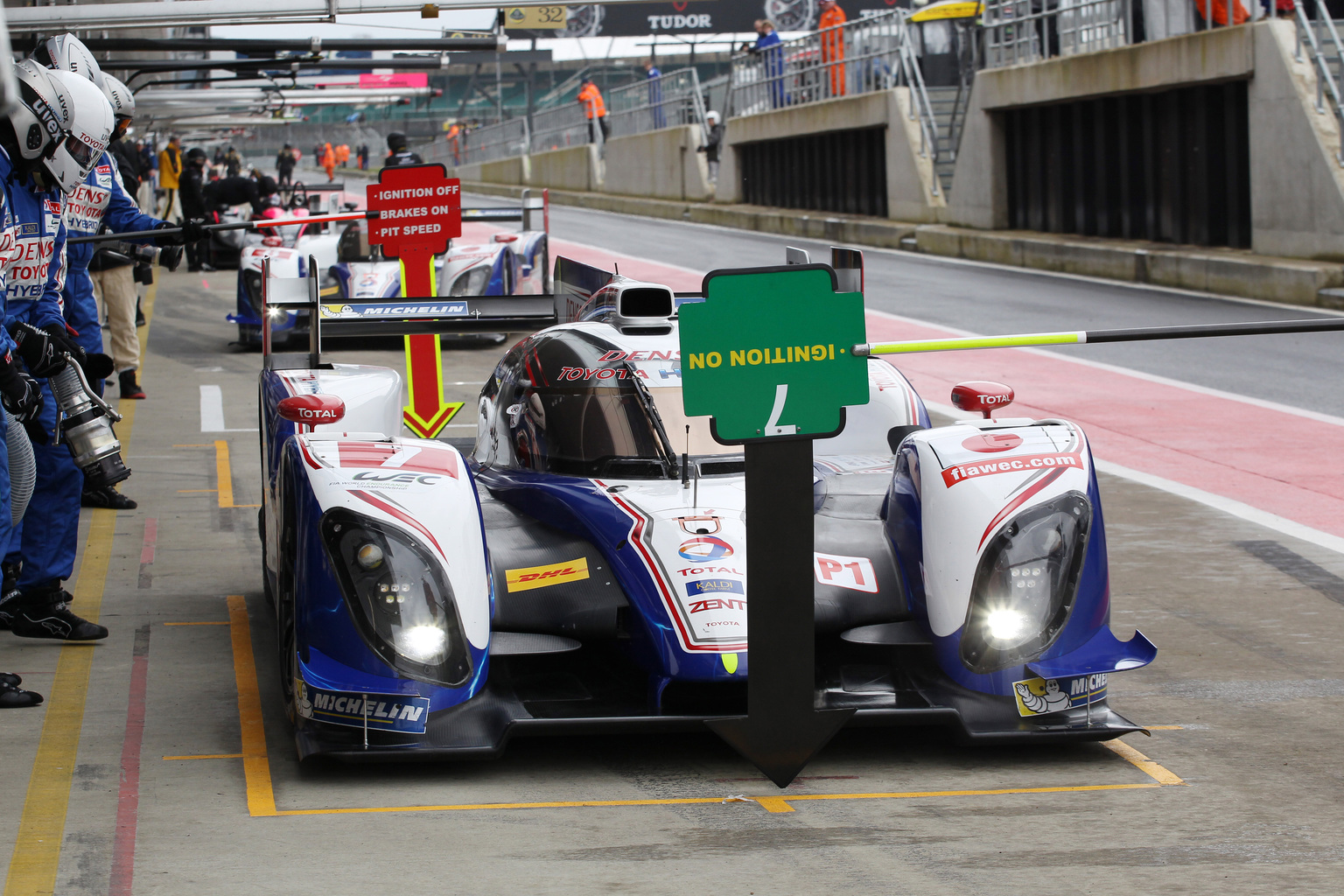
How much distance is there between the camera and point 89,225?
821 cm

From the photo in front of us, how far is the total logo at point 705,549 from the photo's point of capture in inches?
193

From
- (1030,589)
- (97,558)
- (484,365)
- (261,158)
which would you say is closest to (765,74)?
(484,365)

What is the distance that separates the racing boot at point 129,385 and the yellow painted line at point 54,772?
5799 millimetres

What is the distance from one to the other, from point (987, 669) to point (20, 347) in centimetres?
368

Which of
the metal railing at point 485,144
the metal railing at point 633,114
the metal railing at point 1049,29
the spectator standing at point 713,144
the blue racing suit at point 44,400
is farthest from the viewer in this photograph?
the metal railing at point 485,144

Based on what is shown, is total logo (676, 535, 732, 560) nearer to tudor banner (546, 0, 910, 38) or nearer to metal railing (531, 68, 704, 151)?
metal railing (531, 68, 704, 151)

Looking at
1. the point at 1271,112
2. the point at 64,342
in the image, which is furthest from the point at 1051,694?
the point at 1271,112

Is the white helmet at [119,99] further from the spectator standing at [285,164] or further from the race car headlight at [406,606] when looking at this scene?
the spectator standing at [285,164]

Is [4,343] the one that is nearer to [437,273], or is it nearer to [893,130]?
[437,273]

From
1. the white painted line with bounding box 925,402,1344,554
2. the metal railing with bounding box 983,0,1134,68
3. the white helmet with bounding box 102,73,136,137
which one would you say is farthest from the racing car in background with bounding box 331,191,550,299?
the metal railing with bounding box 983,0,1134,68

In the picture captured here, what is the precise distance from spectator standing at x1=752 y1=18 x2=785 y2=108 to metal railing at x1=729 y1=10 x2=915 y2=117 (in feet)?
0.06

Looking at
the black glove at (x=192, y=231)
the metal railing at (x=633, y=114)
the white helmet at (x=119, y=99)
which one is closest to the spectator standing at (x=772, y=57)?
the metal railing at (x=633, y=114)

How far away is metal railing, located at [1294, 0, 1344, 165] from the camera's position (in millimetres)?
16484

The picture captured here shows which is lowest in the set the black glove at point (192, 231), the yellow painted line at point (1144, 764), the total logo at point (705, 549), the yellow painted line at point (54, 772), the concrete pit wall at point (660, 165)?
the yellow painted line at point (1144, 764)
